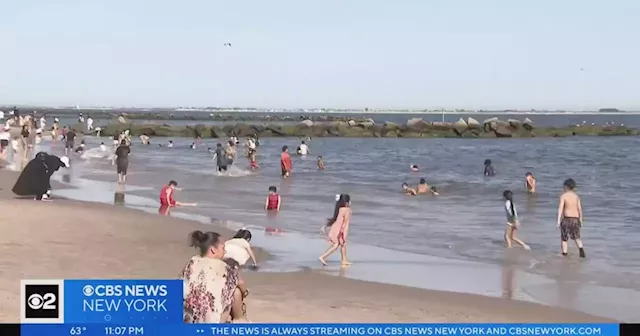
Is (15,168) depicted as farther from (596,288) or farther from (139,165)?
(596,288)

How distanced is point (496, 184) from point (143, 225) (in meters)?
19.7

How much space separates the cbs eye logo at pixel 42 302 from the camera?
510 cm

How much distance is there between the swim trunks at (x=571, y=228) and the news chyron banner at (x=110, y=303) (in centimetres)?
1003

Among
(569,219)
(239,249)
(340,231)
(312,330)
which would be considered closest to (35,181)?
(340,231)

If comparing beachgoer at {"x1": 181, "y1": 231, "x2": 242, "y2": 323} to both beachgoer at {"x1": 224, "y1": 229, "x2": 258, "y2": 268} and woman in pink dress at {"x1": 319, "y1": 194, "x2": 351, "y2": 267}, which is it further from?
woman in pink dress at {"x1": 319, "y1": 194, "x2": 351, "y2": 267}

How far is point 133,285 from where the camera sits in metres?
5.01

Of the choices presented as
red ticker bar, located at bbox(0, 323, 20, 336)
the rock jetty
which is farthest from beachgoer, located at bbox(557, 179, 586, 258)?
the rock jetty

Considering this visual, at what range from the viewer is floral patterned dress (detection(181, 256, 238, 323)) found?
5148 millimetres

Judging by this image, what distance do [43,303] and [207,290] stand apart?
3.37 feet

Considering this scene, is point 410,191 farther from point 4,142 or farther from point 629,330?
point 629,330

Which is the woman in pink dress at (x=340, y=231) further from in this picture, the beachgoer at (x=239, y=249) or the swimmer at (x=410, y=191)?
the swimmer at (x=410, y=191)

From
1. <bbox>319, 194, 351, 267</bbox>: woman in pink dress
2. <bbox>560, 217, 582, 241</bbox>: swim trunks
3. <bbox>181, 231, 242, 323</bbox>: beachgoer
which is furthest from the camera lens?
<bbox>560, 217, 582, 241</bbox>: swim trunks

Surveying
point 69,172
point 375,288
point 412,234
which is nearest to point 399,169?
point 69,172

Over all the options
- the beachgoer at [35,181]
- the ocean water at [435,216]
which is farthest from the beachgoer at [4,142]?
the beachgoer at [35,181]
